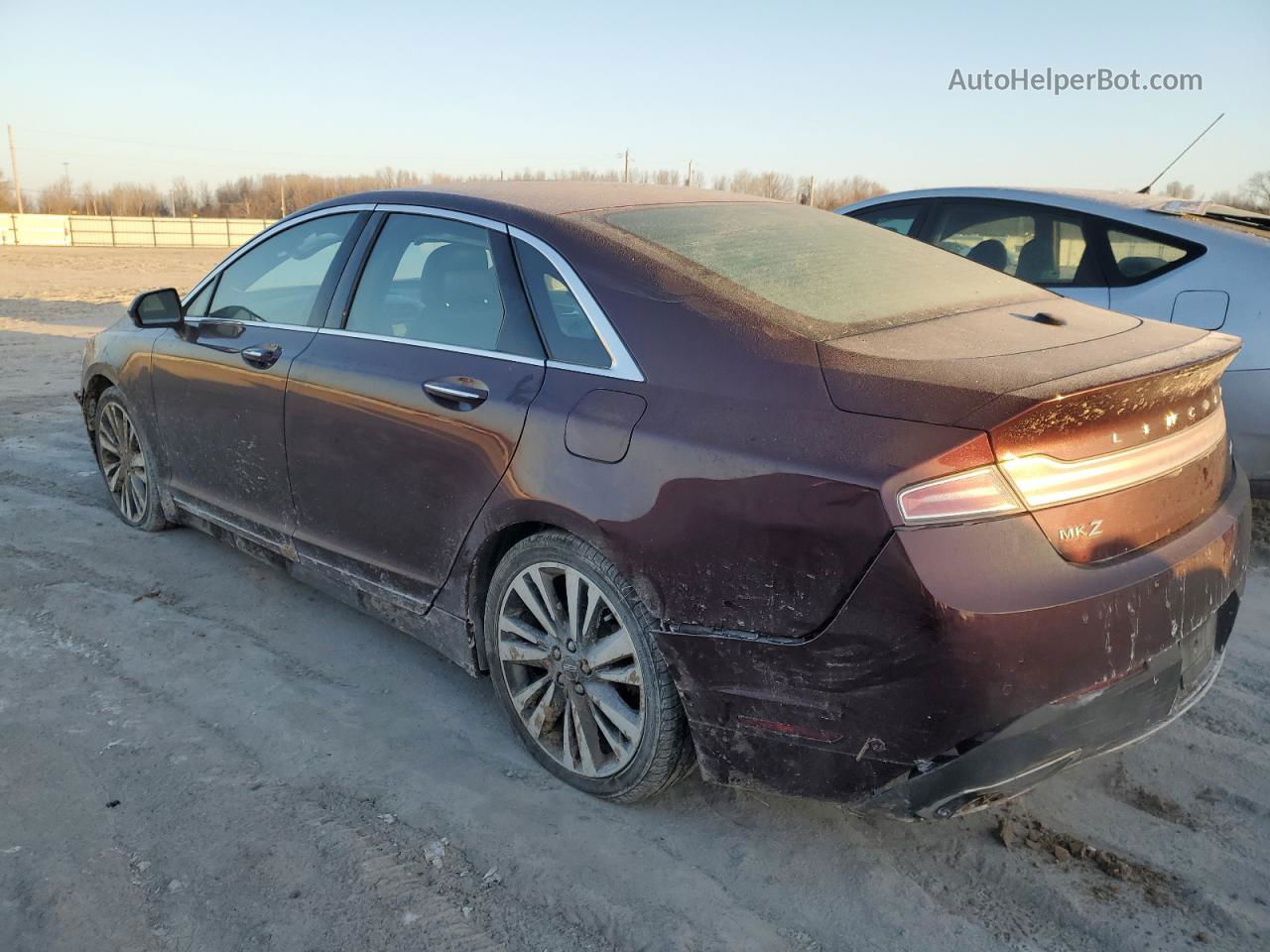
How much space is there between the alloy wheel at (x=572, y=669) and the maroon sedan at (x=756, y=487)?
1cm

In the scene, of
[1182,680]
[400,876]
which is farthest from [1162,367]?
[400,876]

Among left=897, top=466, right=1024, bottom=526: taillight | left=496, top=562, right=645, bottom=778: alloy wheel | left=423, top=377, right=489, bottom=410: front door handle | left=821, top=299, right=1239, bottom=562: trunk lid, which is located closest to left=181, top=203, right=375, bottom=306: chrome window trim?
left=423, top=377, right=489, bottom=410: front door handle

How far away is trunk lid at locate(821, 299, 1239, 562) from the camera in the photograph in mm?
2018

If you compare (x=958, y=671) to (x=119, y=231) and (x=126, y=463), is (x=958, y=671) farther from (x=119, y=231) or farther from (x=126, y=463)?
(x=119, y=231)

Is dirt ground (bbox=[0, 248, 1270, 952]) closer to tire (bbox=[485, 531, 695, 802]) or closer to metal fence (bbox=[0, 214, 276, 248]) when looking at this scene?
tire (bbox=[485, 531, 695, 802])

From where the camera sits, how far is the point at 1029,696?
2.02 metres

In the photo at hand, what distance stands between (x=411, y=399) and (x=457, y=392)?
22 centimetres

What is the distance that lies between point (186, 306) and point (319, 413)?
4.66ft

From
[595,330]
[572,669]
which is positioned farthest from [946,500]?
[572,669]

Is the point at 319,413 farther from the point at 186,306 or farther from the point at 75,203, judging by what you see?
the point at 75,203

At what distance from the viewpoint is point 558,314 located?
2.76m

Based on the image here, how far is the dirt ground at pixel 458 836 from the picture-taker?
7.32 ft

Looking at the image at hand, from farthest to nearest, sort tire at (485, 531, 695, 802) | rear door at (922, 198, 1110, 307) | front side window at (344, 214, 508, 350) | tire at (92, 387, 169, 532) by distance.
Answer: rear door at (922, 198, 1110, 307)
tire at (92, 387, 169, 532)
front side window at (344, 214, 508, 350)
tire at (485, 531, 695, 802)

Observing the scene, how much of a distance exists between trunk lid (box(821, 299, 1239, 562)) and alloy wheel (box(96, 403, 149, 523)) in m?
3.73
